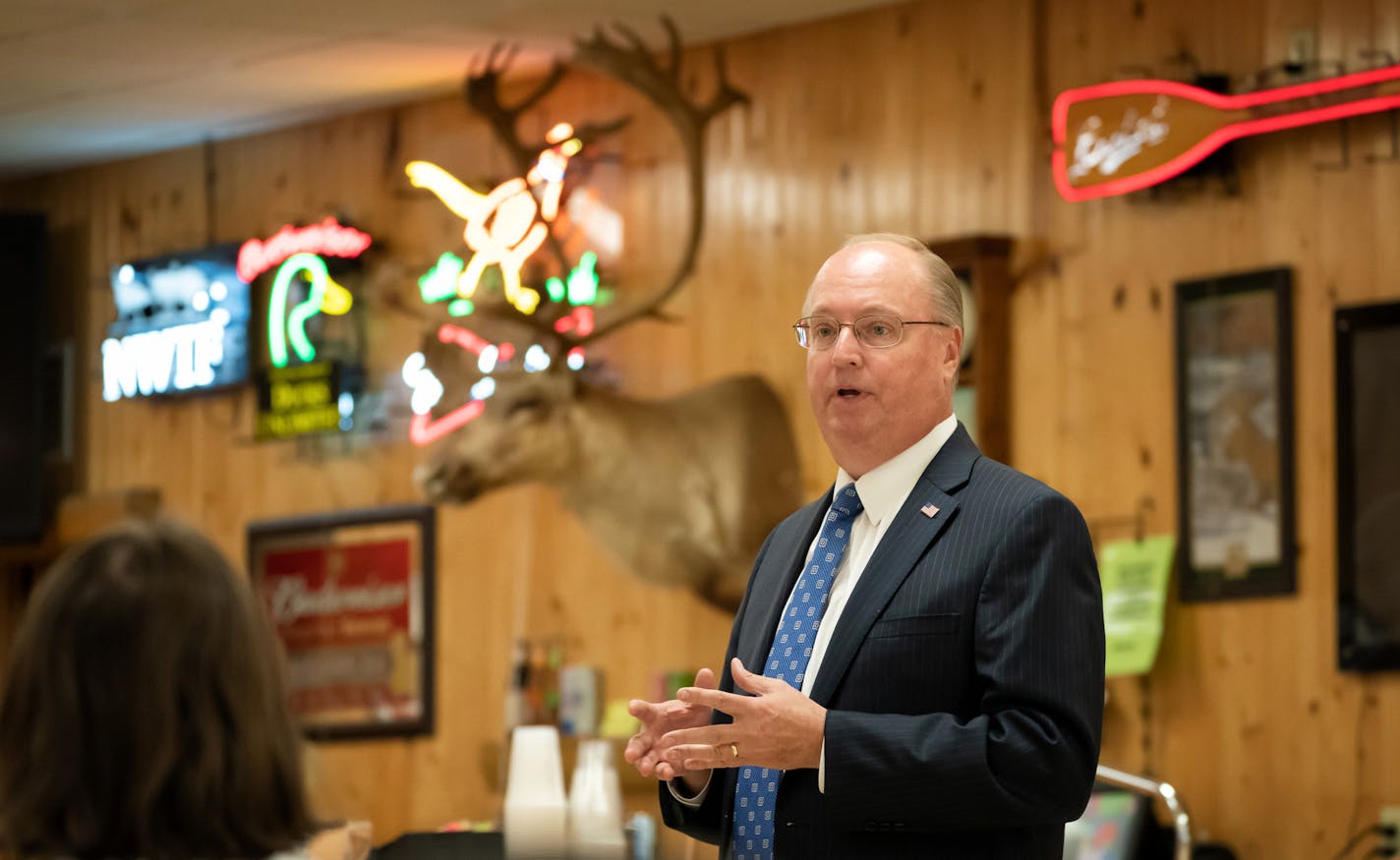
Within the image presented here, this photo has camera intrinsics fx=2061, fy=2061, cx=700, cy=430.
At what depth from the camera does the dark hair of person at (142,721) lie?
152 cm

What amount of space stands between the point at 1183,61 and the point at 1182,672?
5.25 feet

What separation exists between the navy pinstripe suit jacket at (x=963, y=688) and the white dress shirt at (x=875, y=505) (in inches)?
2.0

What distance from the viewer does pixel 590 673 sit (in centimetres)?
676

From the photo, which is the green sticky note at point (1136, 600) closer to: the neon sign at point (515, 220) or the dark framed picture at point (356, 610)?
the neon sign at point (515, 220)

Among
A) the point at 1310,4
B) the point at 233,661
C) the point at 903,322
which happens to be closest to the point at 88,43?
the point at 1310,4

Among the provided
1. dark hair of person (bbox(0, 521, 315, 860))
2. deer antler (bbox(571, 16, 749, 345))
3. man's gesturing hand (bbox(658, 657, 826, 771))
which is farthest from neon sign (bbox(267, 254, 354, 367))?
dark hair of person (bbox(0, 521, 315, 860))

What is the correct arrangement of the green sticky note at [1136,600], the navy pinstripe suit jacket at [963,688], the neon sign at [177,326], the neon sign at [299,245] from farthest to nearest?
the neon sign at [177,326] < the neon sign at [299,245] < the green sticky note at [1136,600] < the navy pinstripe suit jacket at [963,688]

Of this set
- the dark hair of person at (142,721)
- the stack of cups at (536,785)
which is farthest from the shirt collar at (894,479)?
the dark hair of person at (142,721)

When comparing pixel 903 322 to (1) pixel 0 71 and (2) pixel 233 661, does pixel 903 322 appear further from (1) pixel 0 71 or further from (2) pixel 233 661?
(1) pixel 0 71

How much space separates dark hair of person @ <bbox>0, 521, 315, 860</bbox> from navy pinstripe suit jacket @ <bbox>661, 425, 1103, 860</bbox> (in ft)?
3.02

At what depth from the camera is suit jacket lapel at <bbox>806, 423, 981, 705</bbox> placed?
2436 millimetres

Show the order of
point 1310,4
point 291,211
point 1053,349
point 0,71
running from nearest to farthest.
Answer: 1. point 1310,4
2. point 1053,349
3. point 0,71
4. point 291,211

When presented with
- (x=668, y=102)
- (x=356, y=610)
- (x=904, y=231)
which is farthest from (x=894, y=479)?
(x=356, y=610)

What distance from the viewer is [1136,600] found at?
5363mm
